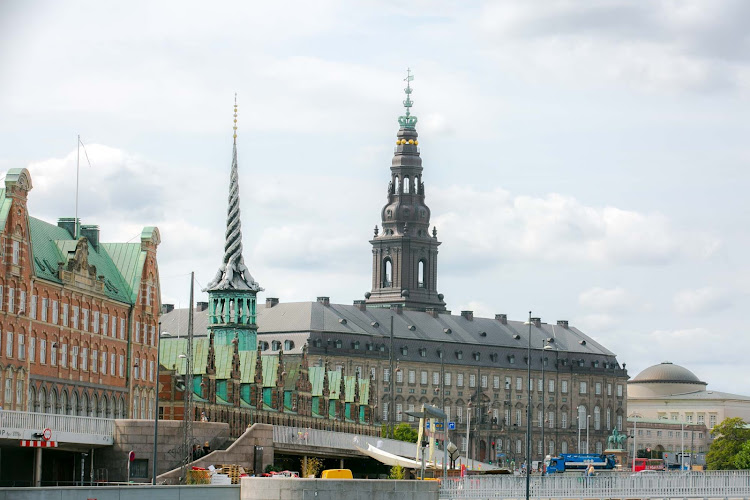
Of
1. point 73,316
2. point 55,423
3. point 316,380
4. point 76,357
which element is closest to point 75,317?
point 73,316

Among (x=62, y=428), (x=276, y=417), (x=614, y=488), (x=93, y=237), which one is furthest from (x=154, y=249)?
(x=614, y=488)

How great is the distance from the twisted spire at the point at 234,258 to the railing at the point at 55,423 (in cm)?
9270

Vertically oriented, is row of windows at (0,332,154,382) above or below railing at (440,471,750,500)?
above

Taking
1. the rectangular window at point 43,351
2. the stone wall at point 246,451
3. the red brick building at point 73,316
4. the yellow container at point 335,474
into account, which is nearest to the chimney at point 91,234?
the red brick building at point 73,316

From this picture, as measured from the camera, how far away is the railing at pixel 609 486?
88562mm

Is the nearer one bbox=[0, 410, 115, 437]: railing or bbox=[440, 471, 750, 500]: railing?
bbox=[0, 410, 115, 437]: railing

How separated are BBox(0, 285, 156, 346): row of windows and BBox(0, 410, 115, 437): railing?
15666mm

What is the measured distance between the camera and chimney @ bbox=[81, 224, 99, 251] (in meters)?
132

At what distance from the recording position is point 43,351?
115 m

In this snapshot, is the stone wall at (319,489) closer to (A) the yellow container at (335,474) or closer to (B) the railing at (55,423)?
(A) the yellow container at (335,474)

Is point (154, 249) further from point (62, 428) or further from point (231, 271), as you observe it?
point (231, 271)

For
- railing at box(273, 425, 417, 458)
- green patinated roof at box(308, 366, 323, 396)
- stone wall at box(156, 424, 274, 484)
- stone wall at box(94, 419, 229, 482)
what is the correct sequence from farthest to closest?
green patinated roof at box(308, 366, 323, 396)
railing at box(273, 425, 417, 458)
stone wall at box(156, 424, 274, 484)
stone wall at box(94, 419, 229, 482)

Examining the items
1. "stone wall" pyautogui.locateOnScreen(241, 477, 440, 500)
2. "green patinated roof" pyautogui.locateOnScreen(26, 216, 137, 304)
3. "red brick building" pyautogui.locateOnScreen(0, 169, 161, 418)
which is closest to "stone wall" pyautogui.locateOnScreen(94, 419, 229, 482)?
"red brick building" pyautogui.locateOnScreen(0, 169, 161, 418)

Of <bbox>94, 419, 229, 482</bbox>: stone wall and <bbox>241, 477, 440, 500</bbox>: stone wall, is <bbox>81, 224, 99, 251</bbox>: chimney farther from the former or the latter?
<bbox>241, 477, 440, 500</bbox>: stone wall
